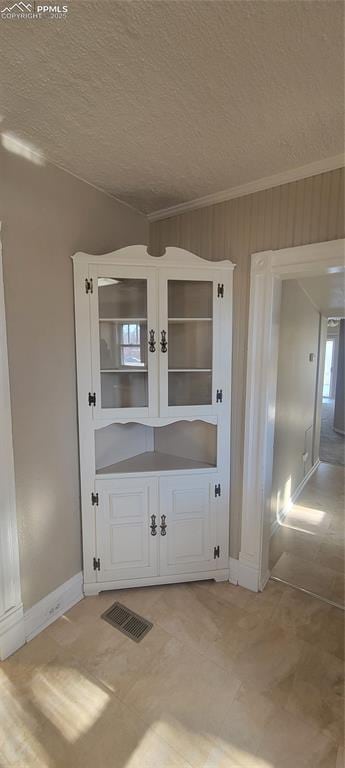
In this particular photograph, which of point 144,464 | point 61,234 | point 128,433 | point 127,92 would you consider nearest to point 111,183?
point 61,234

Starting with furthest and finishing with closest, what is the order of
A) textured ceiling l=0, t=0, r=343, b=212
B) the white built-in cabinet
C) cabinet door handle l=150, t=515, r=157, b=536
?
cabinet door handle l=150, t=515, r=157, b=536
the white built-in cabinet
textured ceiling l=0, t=0, r=343, b=212

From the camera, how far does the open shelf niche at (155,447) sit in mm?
2293

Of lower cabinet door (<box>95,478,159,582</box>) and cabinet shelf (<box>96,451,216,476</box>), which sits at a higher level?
cabinet shelf (<box>96,451,216,476</box>)

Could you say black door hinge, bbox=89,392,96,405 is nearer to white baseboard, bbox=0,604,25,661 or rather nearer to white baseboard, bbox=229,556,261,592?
white baseboard, bbox=0,604,25,661

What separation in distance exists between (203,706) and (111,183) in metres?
2.73

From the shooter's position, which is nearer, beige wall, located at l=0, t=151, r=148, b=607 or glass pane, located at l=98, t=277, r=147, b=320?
beige wall, located at l=0, t=151, r=148, b=607

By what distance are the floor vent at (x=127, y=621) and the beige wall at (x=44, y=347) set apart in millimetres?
338

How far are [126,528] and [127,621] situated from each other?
504mm

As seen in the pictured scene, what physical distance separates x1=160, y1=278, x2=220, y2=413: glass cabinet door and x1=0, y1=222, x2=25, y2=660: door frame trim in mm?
866

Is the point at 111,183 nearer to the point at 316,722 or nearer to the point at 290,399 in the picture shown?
the point at 290,399

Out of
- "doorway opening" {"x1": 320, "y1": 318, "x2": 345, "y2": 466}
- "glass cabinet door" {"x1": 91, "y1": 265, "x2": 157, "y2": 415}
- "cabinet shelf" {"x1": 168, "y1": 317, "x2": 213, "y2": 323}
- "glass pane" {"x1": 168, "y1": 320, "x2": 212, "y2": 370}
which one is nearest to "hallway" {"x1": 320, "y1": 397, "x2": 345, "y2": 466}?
"doorway opening" {"x1": 320, "y1": 318, "x2": 345, "y2": 466}

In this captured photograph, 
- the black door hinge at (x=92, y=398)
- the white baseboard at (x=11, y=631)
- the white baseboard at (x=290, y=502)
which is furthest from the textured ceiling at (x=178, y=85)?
the white baseboard at (x=290, y=502)

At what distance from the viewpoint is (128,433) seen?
2.48 meters

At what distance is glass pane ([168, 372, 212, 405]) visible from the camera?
7.03 feet
